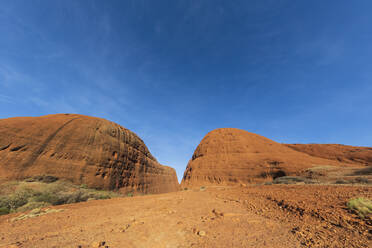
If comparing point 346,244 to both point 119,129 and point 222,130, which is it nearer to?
point 119,129

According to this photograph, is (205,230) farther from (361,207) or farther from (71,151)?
(71,151)

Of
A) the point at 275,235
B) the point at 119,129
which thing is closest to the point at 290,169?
the point at 275,235

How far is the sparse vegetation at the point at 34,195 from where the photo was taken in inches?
281

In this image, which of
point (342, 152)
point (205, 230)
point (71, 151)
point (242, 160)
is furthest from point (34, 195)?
point (342, 152)

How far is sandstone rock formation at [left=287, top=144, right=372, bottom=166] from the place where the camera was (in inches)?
1167

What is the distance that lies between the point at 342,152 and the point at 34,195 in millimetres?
52157

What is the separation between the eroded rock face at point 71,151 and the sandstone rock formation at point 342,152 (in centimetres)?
4153

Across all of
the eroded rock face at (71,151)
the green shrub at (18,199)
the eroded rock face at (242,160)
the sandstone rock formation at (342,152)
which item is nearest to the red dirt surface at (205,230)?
the green shrub at (18,199)

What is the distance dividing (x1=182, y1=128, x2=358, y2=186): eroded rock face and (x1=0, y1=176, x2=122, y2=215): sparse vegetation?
17111 mm

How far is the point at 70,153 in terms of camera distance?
13.7 meters

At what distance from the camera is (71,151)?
13.8 meters

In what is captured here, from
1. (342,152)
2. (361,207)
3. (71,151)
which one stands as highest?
(342,152)

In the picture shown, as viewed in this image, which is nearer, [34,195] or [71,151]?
[34,195]

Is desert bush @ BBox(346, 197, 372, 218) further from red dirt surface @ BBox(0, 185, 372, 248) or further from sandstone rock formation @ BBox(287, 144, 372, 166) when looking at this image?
sandstone rock formation @ BBox(287, 144, 372, 166)
